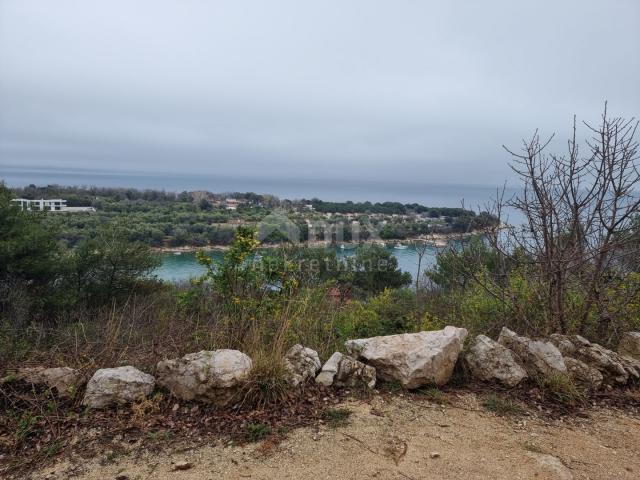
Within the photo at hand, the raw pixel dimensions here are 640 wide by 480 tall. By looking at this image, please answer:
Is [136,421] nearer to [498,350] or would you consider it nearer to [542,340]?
[498,350]

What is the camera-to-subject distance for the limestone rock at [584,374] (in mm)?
3132

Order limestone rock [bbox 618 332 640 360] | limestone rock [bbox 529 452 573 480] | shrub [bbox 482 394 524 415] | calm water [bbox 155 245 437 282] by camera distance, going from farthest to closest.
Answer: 1. calm water [bbox 155 245 437 282]
2. limestone rock [bbox 618 332 640 360]
3. shrub [bbox 482 394 524 415]
4. limestone rock [bbox 529 452 573 480]

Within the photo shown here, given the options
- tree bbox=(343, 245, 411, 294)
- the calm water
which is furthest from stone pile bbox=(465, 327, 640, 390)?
the calm water

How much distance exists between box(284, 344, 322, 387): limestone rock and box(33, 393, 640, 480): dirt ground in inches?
14.7

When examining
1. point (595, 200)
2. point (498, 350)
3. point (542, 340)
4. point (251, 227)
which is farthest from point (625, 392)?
point (251, 227)

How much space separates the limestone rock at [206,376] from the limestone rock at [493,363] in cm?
187

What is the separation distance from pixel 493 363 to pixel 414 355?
0.69 m

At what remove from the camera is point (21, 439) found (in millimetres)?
2332

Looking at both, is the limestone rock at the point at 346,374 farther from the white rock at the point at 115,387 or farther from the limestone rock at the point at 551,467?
the white rock at the point at 115,387

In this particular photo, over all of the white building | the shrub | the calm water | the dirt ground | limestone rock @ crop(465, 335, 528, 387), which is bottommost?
the calm water

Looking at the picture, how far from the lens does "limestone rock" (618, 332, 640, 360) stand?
3.58m

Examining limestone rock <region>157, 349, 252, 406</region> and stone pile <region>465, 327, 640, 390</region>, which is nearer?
limestone rock <region>157, 349, 252, 406</region>

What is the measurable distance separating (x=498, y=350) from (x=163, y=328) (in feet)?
10.5

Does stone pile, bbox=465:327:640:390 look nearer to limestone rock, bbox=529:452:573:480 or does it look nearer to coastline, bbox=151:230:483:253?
limestone rock, bbox=529:452:573:480
